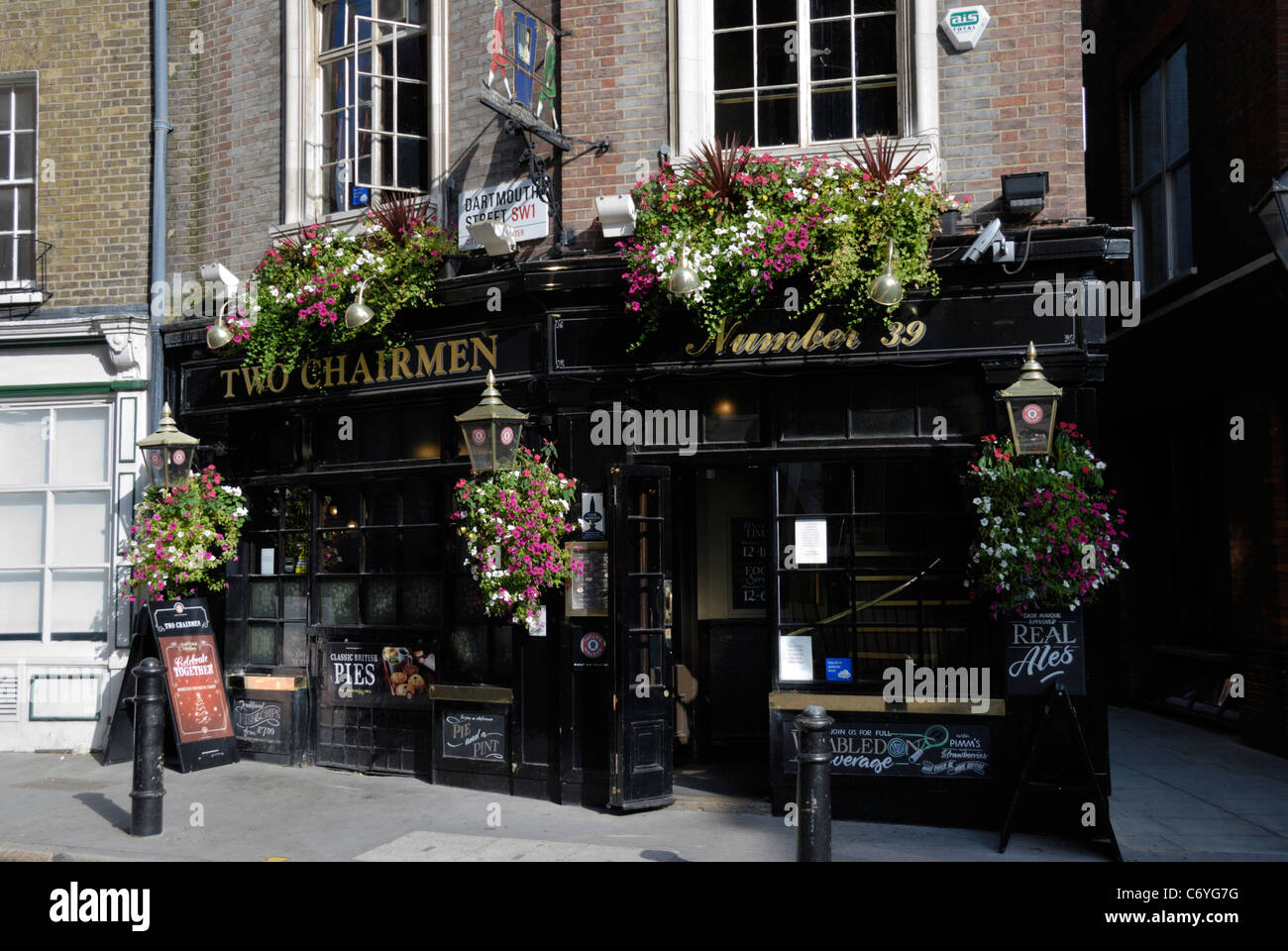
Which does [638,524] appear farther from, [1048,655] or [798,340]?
[1048,655]

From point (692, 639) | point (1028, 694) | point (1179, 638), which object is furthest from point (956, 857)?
point (1179, 638)

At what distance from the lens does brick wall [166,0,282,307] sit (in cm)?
1066

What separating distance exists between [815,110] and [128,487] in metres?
7.58

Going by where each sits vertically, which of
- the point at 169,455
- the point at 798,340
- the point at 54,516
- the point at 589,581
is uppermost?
the point at 798,340

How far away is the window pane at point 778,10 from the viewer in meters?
8.89

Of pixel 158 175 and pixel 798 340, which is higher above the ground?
pixel 158 175

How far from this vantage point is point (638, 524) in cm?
857

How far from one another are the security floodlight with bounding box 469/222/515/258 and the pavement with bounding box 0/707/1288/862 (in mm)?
4395

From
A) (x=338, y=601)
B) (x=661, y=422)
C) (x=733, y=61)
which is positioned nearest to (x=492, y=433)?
(x=661, y=422)

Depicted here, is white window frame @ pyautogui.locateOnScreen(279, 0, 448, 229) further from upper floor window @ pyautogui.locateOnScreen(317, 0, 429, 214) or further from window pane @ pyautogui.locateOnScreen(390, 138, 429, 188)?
window pane @ pyautogui.locateOnScreen(390, 138, 429, 188)

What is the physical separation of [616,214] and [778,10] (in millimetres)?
2227

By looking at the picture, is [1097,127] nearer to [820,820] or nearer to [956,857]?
[956,857]

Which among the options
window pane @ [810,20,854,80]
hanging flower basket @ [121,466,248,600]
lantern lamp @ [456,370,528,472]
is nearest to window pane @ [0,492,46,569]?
hanging flower basket @ [121,466,248,600]

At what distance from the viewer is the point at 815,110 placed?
8.79 m
